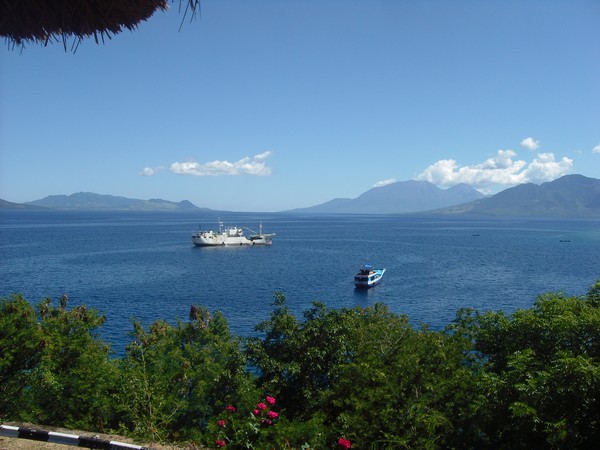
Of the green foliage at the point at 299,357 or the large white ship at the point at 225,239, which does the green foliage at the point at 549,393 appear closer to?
the green foliage at the point at 299,357

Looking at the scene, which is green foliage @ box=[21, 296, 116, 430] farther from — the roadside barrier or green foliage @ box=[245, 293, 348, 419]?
green foliage @ box=[245, 293, 348, 419]

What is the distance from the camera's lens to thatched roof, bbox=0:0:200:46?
5617 mm

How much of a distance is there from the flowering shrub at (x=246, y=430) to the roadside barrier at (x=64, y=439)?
8.47ft

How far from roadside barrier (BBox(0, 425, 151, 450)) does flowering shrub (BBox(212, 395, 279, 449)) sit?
2.58 m

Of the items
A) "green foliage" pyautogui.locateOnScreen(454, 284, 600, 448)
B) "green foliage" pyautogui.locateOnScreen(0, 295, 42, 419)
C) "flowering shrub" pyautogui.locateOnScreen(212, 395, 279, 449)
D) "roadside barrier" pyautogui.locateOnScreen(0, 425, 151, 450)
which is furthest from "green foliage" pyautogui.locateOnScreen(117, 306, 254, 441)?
"green foliage" pyautogui.locateOnScreen(454, 284, 600, 448)

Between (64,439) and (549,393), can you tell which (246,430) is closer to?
(64,439)

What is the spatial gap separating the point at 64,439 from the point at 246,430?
4259mm

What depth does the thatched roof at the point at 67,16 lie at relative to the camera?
5.62 meters

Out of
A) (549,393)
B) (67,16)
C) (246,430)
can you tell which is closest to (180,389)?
(246,430)

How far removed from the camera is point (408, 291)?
62.9 meters

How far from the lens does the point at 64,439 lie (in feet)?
31.1

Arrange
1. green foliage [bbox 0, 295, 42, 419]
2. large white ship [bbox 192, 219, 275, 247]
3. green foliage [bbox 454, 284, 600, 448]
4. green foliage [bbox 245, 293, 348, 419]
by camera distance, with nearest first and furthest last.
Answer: green foliage [bbox 454, 284, 600, 448], green foliage [bbox 0, 295, 42, 419], green foliage [bbox 245, 293, 348, 419], large white ship [bbox 192, 219, 275, 247]

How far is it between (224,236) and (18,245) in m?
53.5

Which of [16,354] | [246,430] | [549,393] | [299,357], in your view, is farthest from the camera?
[299,357]
